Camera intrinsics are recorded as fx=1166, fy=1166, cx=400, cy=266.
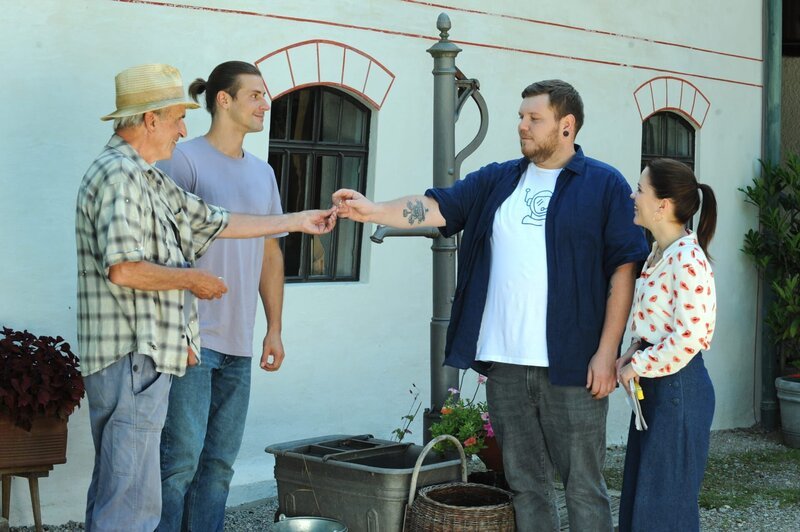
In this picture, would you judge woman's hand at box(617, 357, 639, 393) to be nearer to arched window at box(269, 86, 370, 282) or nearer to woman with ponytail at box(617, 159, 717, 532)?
woman with ponytail at box(617, 159, 717, 532)

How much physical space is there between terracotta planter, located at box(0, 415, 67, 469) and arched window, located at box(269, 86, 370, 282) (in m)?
1.91

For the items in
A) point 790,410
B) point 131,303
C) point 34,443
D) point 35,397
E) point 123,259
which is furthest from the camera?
point 790,410

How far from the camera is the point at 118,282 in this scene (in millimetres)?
3688

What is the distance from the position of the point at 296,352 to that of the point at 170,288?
9.47 ft

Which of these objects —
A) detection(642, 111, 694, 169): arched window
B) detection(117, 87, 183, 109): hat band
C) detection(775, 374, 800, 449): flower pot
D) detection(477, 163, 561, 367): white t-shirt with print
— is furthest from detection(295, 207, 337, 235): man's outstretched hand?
detection(775, 374, 800, 449): flower pot

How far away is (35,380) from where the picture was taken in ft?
16.7

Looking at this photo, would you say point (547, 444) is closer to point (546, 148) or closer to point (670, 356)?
point (670, 356)

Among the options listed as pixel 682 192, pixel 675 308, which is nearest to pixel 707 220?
pixel 682 192

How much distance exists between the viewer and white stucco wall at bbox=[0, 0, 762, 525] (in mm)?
5598

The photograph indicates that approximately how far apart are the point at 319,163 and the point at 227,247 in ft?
8.19

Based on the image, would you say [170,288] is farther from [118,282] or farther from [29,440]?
[29,440]

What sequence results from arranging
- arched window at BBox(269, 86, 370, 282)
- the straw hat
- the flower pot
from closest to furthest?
1. the straw hat
2. arched window at BBox(269, 86, 370, 282)
3. the flower pot

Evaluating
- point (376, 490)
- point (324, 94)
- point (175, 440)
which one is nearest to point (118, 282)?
point (175, 440)

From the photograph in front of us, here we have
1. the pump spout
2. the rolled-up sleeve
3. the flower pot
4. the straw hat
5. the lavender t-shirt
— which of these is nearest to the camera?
the rolled-up sleeve
